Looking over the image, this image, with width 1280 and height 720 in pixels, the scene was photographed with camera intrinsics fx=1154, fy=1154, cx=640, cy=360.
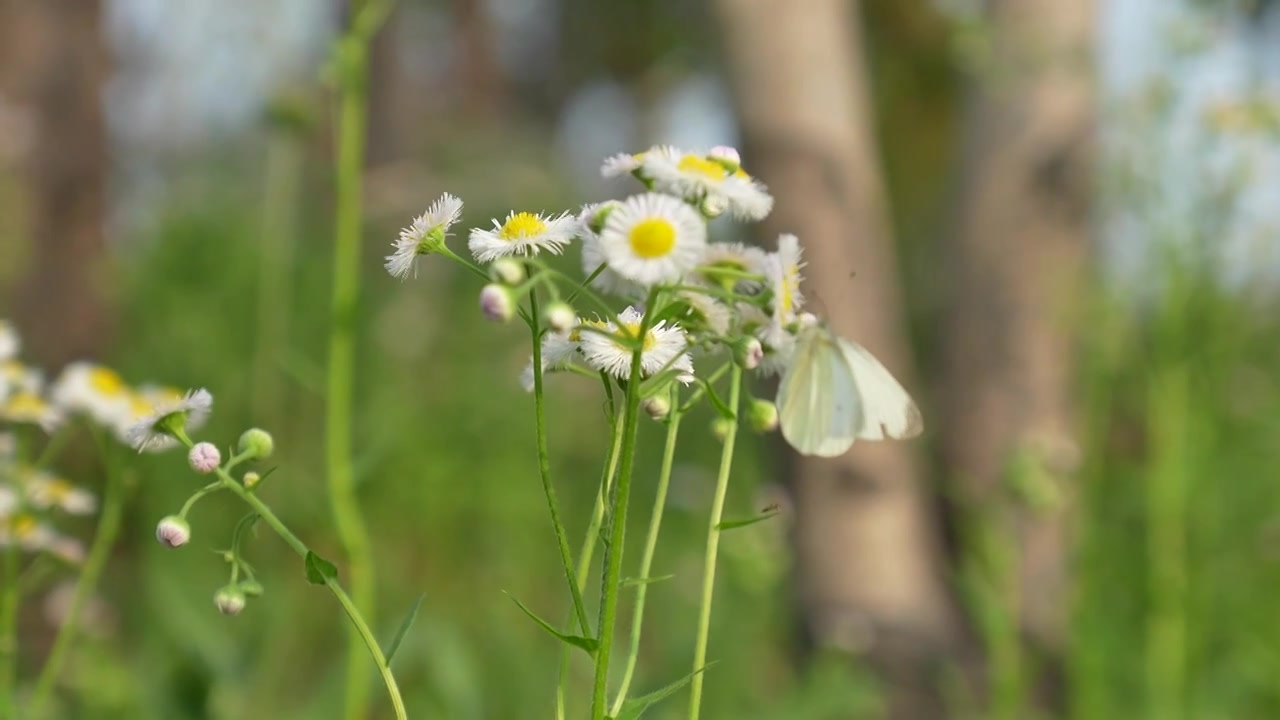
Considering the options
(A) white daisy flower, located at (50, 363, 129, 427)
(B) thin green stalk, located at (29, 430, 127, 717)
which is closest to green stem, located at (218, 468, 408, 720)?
(B) thin green stalk, located at (29, 430, 127, 717)

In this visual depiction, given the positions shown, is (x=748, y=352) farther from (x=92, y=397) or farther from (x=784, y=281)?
(x=92, y=397)

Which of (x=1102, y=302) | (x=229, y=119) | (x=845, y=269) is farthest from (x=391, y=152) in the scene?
(x=1102, y=302)

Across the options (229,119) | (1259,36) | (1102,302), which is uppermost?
(229,119)

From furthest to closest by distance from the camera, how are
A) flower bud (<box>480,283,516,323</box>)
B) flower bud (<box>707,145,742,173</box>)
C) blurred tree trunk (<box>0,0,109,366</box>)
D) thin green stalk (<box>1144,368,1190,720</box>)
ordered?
blurred tree trunk (<box>0,0,109,366</box>), thin green stalk (<box>1144,368,1190,720</box>), flower bud (<box>707,145,742,173</box>), flower bud (<box>480,283,516,323</box>)

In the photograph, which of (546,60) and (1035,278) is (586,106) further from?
(1035,278)

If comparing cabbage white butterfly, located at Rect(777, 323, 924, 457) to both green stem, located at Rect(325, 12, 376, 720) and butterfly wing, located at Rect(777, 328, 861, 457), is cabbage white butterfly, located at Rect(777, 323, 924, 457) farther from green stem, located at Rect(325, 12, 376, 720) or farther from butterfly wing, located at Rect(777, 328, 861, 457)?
green stem, located at Rect(325, 12, 376, 720)

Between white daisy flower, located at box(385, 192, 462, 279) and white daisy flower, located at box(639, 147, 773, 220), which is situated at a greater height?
white daisy flower, located at box(639, 147, 773, 220)

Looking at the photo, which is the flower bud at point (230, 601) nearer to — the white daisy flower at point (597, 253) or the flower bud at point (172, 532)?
the flower bud at point (172, 532)
